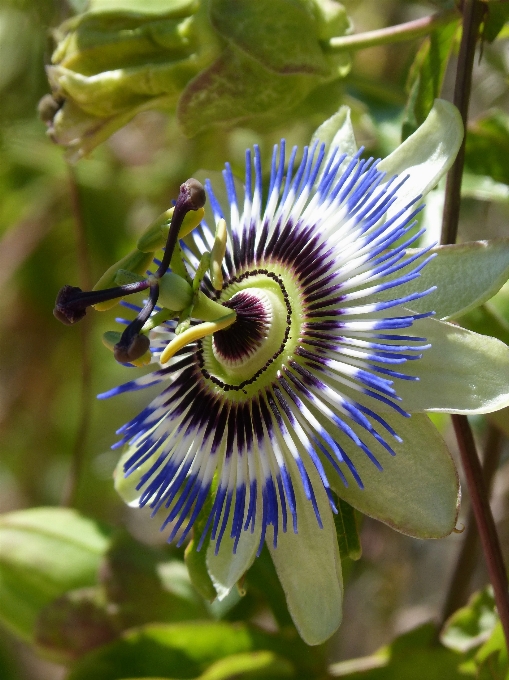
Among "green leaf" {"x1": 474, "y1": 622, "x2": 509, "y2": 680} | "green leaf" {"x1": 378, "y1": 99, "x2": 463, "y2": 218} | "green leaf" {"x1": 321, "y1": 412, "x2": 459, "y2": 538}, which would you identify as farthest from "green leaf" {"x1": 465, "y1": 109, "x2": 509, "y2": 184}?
"green leaf" {"x1": 474, "y1": 622, "x2": 509, "y2": 680}

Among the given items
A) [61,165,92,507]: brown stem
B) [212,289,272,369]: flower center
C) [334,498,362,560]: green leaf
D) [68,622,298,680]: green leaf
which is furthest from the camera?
[61,165,92,507]: brown stem

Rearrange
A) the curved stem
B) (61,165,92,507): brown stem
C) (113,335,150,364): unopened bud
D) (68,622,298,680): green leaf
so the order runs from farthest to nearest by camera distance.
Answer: (61,165,92,507): brown stem, (68,622,298,680): green leaf, the curved stem, (113,335,150,364): unopened bud

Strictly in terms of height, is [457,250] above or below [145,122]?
above

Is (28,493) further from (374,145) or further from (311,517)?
(311,517)

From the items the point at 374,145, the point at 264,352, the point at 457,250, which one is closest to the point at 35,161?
the point at 374,145

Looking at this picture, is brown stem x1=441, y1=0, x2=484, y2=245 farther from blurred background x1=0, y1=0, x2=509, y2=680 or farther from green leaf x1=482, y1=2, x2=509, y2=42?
blurred background x1=0, y1=0, x2=509, y2=680

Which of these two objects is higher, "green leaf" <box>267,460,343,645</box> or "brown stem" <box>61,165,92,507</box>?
"green leaf" <box>267,460,343,645</box>

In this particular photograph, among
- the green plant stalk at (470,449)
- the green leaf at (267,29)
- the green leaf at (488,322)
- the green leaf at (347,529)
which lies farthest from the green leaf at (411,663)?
the green leaf at (267,29)
